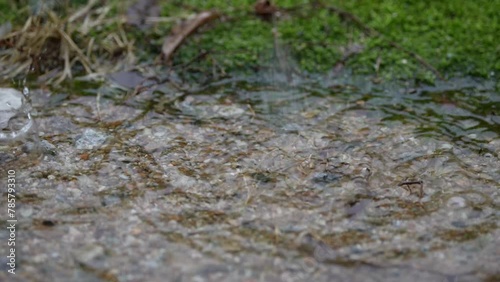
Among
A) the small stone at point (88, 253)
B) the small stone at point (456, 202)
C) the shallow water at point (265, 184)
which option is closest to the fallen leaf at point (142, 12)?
the shallow water at point (265, 184)

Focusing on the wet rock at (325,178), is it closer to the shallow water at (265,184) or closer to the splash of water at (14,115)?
the shallow water at (265,184)

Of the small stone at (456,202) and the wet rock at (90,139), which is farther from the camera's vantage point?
the wet rock at (90,139)

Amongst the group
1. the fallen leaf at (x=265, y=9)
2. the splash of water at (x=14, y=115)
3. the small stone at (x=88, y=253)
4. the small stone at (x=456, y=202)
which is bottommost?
the small stone at (x=88, y=253)

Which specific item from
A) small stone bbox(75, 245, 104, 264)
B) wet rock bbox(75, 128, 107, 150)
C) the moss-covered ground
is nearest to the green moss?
the moss-covered ground

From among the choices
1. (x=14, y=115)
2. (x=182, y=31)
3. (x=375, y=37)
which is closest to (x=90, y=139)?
(x=14, y=115)

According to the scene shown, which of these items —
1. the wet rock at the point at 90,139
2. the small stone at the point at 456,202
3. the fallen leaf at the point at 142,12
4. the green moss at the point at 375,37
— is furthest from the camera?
the fallen leaf at the point at 142,12

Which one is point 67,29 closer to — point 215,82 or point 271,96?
point 215,82

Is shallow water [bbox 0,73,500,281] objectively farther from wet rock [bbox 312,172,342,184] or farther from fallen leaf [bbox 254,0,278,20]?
fallen leaf [bbox 254,0,278,20]
